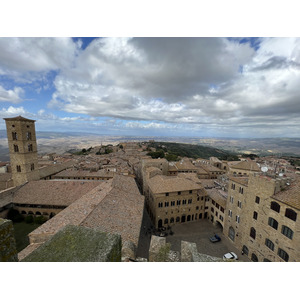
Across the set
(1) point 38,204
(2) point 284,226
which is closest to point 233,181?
(2) point 284,226

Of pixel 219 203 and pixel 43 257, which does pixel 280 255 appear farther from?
pixel 43 257

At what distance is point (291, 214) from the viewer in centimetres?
1455

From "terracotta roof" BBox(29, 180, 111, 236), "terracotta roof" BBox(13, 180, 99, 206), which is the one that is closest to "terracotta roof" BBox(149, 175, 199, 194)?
"terracotta roof" BBox(29, 180, 111, 236)

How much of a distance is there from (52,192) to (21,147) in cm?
1185

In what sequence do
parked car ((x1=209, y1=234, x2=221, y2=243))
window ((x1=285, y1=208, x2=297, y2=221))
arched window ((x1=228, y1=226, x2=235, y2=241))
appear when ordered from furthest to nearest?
parked car ((x1=209, y1=234, x2=221, y2=243)), arched window ((x1=228, y1=226, x2=235, y2=241)), window ((x1=285, y1=208, x2=297, y2=221))

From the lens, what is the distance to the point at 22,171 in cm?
2978

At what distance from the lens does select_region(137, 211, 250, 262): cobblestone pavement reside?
21108mm

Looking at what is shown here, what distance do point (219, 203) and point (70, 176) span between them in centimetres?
3739

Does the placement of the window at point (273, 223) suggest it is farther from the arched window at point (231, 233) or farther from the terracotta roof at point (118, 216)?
the terracotta roof at point (118, 216)

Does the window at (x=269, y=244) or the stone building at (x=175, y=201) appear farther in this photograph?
the stone building at (x=175, y=201)

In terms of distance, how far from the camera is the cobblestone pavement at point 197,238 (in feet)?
69.3

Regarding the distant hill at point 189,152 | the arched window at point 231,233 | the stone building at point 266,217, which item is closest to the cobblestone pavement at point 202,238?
the arched window at point 231,233

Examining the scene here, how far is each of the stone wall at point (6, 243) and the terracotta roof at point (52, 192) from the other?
2418 centimetres

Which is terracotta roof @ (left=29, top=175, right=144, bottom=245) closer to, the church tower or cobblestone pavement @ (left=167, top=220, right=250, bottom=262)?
cobblestone pavement @ (left=167, top=220, right=250, bottom=262)
